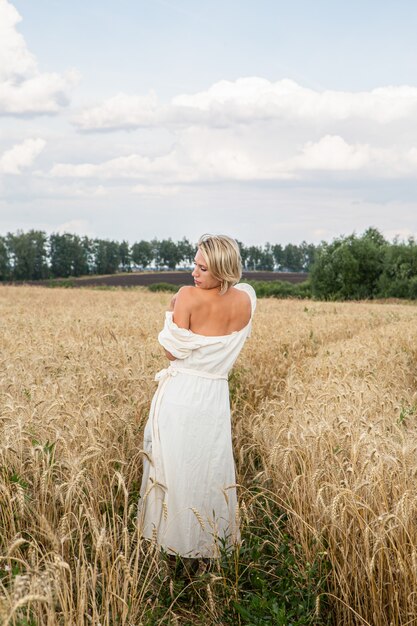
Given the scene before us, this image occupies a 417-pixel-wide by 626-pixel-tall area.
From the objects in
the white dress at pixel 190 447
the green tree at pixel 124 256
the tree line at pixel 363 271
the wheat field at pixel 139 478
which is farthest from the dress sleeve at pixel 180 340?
the green tree at pixel 124 256

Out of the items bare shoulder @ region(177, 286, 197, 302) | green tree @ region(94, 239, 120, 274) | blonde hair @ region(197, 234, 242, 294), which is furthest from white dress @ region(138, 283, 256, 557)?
green tree @ region(94, 239, 120, 274)

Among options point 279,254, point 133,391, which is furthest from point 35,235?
point 133,391

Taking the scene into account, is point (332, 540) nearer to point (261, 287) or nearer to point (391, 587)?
point (391, 587)

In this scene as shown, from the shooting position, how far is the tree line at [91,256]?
374ft

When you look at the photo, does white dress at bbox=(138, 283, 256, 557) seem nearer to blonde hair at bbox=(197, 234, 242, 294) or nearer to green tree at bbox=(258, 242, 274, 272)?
blonde hair at bbox=(197, 234, 242, 294)

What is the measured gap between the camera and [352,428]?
5094mm

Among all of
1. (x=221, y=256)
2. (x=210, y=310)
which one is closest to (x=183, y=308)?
(x=210, y=310)

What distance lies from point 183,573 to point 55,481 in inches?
44.7

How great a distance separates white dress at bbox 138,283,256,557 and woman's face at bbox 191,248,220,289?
13.6 inches

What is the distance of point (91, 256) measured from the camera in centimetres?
12925

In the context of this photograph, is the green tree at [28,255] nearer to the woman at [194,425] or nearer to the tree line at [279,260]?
the tree line at [279,260]

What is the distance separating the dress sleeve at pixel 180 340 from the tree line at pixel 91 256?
94865 mm

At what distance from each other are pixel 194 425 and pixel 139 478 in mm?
1277

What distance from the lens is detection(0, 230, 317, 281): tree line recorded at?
374 feet
